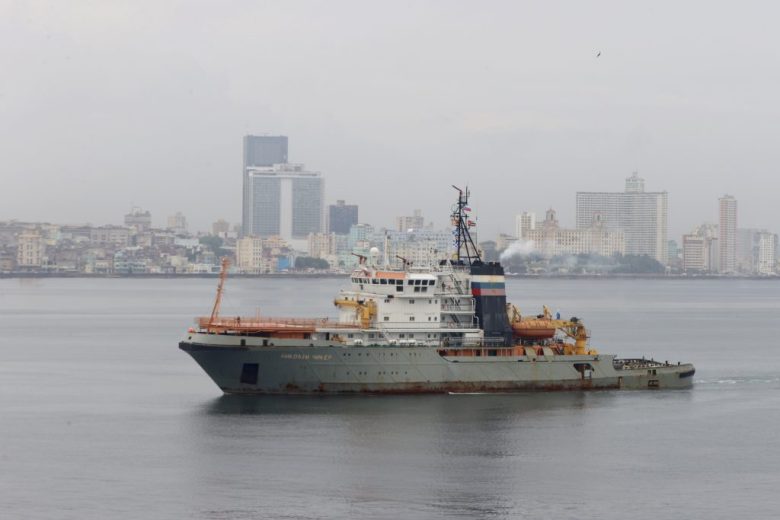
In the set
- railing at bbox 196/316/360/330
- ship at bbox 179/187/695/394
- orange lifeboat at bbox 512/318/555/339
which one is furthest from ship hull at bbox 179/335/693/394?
orange lifeboat at bbox 512/318/555/339

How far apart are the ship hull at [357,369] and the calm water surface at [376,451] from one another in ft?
1.80

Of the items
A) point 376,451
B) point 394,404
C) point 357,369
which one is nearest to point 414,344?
point 357,369

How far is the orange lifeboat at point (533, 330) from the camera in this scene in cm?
4562

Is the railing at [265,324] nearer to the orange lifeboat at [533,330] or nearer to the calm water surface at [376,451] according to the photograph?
the calm water surface at [376,451]

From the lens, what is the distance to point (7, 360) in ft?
194

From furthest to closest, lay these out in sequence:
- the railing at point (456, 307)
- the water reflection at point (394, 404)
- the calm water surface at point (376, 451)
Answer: the railing at point (456, 307), the water reflection at point (394, 404), the calm water surface at point (376, 451)

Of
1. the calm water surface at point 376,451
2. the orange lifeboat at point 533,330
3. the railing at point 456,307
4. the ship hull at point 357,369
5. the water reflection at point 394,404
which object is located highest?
the railing at point 456,307

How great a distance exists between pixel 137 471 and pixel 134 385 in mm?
16830

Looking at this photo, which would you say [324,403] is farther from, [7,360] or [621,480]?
[7,360]

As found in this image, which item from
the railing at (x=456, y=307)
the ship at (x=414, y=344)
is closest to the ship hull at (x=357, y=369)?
the ship at (x=414, y=344)

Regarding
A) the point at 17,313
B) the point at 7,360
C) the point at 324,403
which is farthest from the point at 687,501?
the point at 17,313

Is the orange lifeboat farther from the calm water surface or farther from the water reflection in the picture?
the water reflection

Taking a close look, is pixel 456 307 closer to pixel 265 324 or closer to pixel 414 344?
pixel 414 344

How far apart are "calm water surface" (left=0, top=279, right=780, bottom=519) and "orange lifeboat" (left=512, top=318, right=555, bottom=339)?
86.7 inches
